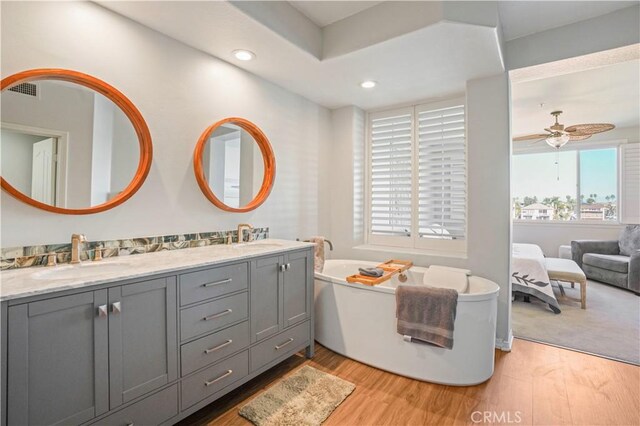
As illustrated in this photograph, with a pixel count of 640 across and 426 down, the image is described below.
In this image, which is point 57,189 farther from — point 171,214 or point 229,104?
point 229,104

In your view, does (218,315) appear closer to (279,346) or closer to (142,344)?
(142,344)

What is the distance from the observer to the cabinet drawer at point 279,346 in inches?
80.2

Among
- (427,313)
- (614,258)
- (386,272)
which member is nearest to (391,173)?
(386,272)

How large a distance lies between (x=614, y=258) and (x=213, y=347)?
5695 millimetres

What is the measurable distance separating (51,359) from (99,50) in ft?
5.47

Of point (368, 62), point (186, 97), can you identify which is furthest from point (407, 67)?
point (186, 97)

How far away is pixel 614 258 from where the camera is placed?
4.50m

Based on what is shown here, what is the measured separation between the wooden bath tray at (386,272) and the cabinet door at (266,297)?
67cm

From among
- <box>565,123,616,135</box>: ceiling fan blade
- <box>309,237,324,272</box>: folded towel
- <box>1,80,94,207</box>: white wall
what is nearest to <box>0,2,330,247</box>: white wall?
<box>1,80,94,207</box>: white wall

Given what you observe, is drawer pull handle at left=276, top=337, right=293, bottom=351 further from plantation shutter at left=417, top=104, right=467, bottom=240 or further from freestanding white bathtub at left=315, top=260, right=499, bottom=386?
plantation shutter at left=417, top=104, right=467, bottom=240

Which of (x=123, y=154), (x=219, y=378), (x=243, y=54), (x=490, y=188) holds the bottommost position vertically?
(x=219, y=378)

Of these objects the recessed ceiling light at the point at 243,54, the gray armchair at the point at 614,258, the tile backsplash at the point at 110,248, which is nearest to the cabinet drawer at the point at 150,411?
the tile backsplash at the point at 110,248

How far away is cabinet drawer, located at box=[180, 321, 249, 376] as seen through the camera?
1.65 meters

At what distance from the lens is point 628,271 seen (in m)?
4.23
